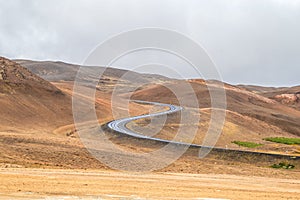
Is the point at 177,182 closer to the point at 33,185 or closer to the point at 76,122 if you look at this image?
the point at 33,185

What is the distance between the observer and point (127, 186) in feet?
77.3

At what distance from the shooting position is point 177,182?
2694cm

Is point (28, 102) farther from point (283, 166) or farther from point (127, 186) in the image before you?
point (127, 186)

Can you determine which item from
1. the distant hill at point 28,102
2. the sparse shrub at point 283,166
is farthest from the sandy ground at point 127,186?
the distant hill at point 28,102

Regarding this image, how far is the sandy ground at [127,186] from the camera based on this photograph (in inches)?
784

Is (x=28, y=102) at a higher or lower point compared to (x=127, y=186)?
higher

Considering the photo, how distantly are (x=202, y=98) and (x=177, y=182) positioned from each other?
109m

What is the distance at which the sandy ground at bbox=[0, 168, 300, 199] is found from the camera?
65.4 feet

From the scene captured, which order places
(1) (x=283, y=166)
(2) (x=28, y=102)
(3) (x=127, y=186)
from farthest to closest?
(2) (x=28, y=102)
(1) (x=283, y=166)
(3) (x=127, y=186)

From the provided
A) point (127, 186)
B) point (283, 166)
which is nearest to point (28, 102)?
point (283, 166)

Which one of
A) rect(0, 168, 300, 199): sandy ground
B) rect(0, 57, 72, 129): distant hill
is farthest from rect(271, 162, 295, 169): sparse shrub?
rect(0, 57, 72, 129): distant hill

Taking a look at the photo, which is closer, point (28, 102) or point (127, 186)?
point (127, 186)

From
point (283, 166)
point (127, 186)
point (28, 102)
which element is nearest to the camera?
point (127, 186)

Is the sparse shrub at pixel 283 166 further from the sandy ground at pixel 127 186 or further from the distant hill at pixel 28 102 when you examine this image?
the distant hill at pixel 28 102
